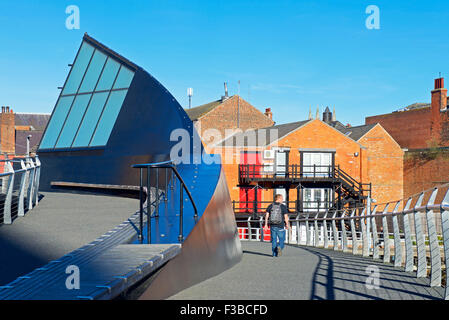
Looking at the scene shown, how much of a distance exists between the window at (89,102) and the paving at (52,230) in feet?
12.0

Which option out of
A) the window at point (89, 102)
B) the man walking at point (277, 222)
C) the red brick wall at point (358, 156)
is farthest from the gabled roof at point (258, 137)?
the man walking at point (277, 222)

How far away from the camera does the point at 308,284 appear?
21.0 ft

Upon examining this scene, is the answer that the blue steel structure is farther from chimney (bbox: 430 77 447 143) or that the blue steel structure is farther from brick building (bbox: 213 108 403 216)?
chimney (bbox: 430 77 447 143)

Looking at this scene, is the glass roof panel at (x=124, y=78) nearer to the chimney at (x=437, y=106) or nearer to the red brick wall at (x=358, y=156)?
the red brick wall at (x=358, y=156)

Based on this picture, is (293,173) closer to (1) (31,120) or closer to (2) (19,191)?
(2) (19,191)

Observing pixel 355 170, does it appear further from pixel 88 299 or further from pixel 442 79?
pixel 88 299

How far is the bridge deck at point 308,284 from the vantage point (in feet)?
18.6

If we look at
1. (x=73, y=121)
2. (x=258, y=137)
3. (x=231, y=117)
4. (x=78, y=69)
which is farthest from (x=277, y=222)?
(x=231, y=117)

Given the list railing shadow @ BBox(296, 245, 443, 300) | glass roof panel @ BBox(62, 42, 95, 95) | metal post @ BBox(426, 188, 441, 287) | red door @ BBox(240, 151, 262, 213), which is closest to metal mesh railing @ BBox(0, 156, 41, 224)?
railing shadow @ BBox(296, 245, 443, 300)

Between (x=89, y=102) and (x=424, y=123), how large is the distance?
38993mm

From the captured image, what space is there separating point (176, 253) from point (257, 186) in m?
29.9

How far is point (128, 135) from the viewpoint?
13.5m

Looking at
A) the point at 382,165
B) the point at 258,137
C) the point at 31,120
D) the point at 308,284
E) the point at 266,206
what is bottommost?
the point at 266,206
